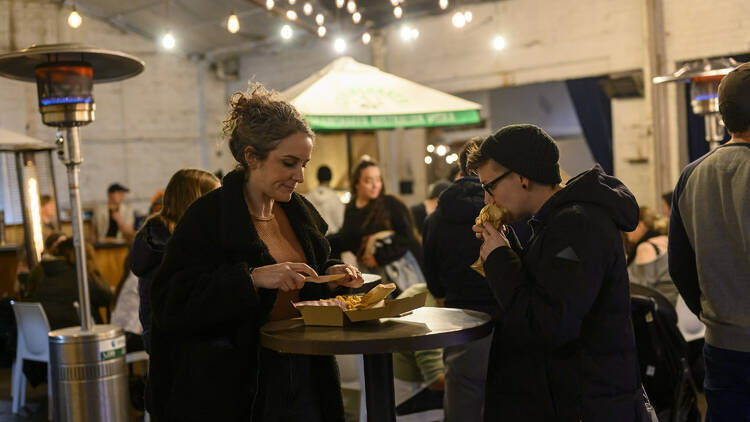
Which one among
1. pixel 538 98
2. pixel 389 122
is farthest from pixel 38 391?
pixel 538 98

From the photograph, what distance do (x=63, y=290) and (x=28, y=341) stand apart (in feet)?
1.51

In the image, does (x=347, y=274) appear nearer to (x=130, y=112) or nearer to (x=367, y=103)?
(x=367, y=103)

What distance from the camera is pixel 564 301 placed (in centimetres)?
191

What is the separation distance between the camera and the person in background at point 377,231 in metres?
5.51

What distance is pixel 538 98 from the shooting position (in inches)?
499

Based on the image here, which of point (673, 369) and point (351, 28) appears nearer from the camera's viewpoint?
point (673, 369)

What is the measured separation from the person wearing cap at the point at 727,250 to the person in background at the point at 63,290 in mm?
4760

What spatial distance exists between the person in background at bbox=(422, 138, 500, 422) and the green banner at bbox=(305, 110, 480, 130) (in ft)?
7.40

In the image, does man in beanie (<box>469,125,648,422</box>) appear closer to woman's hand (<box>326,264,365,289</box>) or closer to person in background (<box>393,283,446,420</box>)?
woman's hand (<box>326,264,365,289</box>)

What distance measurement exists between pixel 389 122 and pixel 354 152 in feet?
19.6

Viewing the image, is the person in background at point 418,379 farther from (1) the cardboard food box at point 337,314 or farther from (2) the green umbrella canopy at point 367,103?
(2) the green umbrella canopy at point 367,103

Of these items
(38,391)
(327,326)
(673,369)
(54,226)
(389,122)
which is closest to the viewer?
(327,326)

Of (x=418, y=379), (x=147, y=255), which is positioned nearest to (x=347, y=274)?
(x=147, y=255)

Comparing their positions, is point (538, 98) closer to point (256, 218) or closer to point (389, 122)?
point (389, 122)
